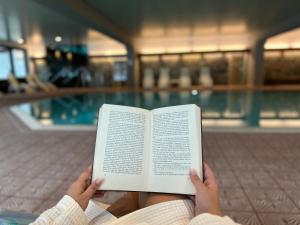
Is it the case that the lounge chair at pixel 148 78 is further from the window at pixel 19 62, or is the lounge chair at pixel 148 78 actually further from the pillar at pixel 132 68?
the window at pixel 19 62

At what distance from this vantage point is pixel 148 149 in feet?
2.71

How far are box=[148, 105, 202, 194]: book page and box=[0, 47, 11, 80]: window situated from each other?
1304 cm

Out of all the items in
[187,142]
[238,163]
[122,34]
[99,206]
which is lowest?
[238,163]

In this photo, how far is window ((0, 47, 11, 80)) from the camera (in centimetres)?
1199

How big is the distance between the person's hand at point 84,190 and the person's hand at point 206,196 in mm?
283

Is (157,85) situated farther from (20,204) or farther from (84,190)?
(84,190)

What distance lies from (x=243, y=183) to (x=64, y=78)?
14.3 m

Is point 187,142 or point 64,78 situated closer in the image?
point 187,142

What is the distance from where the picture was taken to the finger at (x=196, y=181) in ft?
2.41

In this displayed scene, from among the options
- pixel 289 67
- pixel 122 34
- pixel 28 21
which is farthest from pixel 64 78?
pixel 289 67

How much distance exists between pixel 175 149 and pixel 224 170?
1471 mm

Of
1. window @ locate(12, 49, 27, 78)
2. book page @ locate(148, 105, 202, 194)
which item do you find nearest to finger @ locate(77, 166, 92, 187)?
book page @ locate(148, 105, 202, 194)

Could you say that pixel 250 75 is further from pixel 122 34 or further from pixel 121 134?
pixel 121 134

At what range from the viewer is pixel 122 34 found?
10.2m
